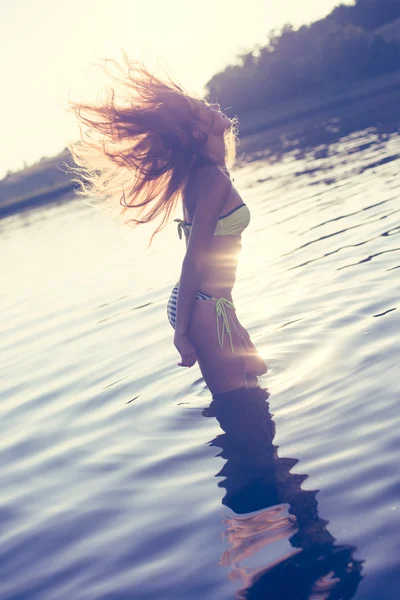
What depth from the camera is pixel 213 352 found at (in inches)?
219

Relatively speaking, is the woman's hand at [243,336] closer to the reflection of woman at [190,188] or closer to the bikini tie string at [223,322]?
the reflection of woman at [190,188]

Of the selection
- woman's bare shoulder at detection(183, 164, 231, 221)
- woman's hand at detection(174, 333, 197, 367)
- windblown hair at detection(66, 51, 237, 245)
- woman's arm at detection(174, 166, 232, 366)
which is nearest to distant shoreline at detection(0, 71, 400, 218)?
windblown hair at detection(66, 51, 237, 245)

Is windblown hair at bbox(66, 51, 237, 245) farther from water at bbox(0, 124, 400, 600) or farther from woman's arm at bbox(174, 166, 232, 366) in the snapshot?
water at bbox(0, 124, 400, 600)

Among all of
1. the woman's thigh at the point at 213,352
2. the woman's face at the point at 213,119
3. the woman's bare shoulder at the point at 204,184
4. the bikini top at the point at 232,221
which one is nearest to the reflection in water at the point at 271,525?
the woman's thigh at the point at 213,352

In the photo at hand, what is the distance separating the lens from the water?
3.82 metres

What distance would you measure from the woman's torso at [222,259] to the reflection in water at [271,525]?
2.77ft

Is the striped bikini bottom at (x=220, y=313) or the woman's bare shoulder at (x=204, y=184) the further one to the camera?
the striped bikini bottom at (x=220, y=313)

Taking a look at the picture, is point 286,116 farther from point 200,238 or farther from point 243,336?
point 200,238

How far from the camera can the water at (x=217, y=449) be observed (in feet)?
12.5

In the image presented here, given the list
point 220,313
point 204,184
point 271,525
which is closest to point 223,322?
point 220,313

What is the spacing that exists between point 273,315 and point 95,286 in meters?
6.21

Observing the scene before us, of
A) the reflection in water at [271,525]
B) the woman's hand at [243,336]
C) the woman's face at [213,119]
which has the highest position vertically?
the woman's face at [213,119]

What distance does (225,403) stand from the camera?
5855mm

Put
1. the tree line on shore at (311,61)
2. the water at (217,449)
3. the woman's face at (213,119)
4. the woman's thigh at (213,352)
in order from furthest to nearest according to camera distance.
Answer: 1. the tree line on shore at (311,61)
2. the woman's thigh at (213,352)
3. the woman's face at (213,119)
4. the water at (217,449)
